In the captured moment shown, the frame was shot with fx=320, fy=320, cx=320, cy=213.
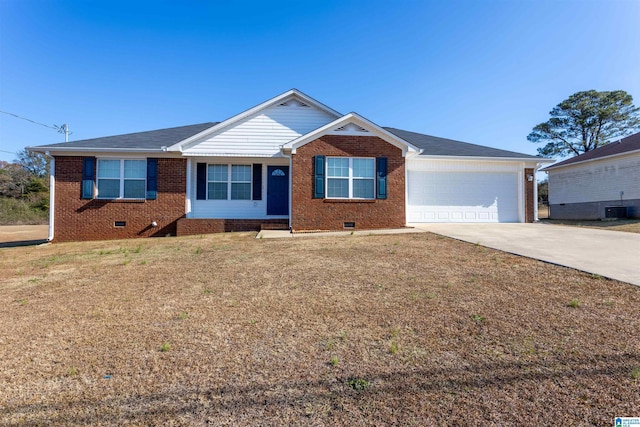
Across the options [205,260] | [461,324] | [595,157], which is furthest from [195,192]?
A: [595,157]

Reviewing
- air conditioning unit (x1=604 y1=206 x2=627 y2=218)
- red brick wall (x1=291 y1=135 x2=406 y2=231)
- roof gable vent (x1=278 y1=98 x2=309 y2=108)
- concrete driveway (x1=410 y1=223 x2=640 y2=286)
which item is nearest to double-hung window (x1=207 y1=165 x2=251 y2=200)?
red brick wall (x1=291 y1=135 x2=406 y2=231)

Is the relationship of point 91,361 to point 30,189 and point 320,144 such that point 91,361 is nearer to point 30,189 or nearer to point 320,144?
point 320,144

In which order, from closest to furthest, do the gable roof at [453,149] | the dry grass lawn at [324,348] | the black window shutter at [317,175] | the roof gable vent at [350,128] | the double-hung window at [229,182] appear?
the dry grass lawn at [324,348] < the black window shutter at [317,175] < the roof gable vent at [350,128] < the double-hung window at [229,182] < the gable roof at [453,149]

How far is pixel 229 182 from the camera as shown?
13.5m

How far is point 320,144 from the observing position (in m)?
11.8

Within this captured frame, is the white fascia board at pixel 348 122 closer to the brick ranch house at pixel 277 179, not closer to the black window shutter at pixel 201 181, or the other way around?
the brick ranch house at pixel 277 179

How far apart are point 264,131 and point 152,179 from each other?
15.8 ft

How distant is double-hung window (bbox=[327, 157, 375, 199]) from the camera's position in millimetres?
11891

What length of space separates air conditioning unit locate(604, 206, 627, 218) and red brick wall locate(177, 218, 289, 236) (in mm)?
18540

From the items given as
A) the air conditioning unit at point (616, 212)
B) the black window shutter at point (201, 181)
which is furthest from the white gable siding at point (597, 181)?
the black window shutter at point (201, 181)

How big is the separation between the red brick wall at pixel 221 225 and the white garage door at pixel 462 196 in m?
5.72

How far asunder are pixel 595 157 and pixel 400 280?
21.8 metres

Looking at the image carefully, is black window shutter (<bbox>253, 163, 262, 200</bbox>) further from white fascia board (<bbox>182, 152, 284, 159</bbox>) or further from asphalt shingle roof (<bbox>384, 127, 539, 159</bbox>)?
asphalt shingle roof (<bbox>384, 127, 539, 159</bbox>)

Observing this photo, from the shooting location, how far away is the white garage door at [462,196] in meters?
13.6
